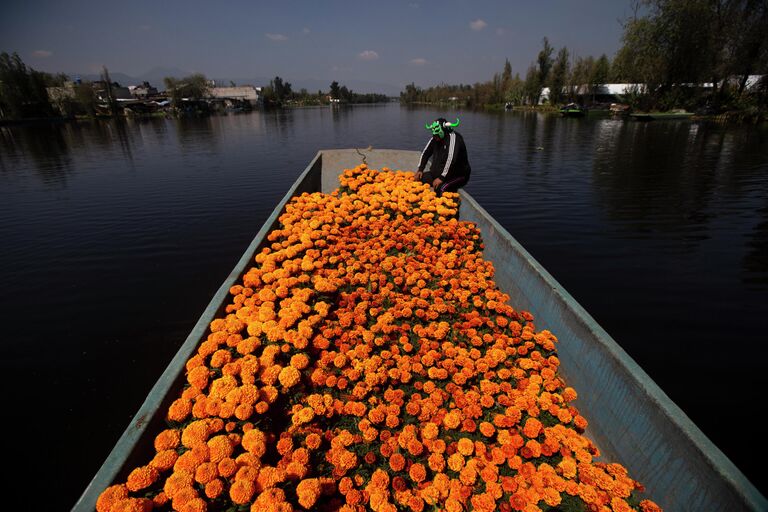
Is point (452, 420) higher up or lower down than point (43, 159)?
lower down

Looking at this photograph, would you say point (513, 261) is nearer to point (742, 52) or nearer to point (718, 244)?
point (718, 244)

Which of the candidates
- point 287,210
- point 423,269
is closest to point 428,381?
point 423,269

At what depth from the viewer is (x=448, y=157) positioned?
25.6ft

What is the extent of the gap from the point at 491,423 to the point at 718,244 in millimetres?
10156

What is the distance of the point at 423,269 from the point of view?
4969 mm

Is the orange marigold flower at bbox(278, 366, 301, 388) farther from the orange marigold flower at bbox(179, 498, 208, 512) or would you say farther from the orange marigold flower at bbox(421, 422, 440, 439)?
the orange marigold flower at bbox(421, 422, 440, 439)

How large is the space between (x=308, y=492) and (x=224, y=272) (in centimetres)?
710

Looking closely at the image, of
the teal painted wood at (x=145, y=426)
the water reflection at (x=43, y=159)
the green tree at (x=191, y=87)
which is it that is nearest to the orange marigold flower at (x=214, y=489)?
the teal painted wood at (x=145, y=426)

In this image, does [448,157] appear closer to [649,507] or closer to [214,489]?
[649,507]

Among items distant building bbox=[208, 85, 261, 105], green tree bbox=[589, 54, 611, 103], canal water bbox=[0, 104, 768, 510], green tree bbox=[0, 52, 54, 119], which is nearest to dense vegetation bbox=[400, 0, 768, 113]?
→ green tree bbox=[589, 54, 611, 103]

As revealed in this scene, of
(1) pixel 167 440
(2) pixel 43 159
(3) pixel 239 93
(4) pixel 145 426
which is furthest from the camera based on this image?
(3) pixel 239 93

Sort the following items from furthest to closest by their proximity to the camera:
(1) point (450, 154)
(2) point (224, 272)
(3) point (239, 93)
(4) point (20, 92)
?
(3) point (239, 93)
(4) point (20, 92)
(2) point (224, 272)
(1) point (450, 154)

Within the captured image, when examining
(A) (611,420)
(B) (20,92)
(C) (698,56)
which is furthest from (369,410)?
(B) (20,92)

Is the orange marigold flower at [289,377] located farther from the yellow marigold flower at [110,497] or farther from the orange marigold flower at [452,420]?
the orange marigold flower at [452,420]
